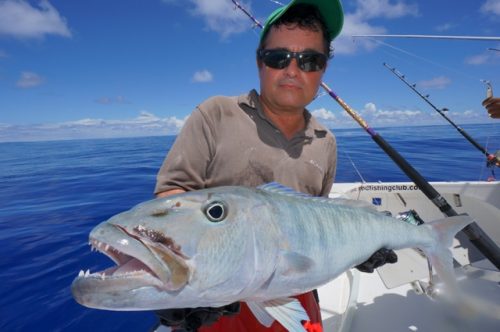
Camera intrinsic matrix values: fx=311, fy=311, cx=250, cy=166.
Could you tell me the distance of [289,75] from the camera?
2.39 meters

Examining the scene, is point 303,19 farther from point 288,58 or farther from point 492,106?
point 492,106

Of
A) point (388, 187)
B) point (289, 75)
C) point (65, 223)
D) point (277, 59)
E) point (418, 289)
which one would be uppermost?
point (277, 59)

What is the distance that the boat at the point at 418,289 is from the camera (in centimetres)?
346

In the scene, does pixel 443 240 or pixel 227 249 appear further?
pixel 443 240

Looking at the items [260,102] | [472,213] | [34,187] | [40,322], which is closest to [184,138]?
[260,102]

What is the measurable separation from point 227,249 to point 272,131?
50.8 inches

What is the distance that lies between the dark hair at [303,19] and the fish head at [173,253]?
5.29 ft

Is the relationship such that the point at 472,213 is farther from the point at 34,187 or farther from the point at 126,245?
the point at 34,187

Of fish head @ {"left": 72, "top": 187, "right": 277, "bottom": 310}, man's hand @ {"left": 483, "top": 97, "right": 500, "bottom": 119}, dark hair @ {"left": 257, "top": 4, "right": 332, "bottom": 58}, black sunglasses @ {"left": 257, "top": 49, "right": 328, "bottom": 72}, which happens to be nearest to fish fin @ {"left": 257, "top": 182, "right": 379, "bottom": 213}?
fish head @ {"left": 72, "top": 187, "right": 277, "bottom": 310}

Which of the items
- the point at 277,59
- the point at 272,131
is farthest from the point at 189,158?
the point at 277,59

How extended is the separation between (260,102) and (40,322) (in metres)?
4.46

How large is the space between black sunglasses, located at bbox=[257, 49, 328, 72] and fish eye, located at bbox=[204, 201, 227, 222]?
4.53 ft

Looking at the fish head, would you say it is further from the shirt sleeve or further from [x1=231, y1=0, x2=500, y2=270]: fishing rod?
[x1=231, y1=0, x2=500, y2=270]: fishing rod

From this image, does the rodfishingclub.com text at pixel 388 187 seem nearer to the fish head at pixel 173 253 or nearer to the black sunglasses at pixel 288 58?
the black sunglasses at pixel 288 58
